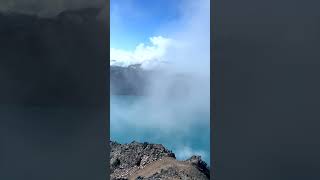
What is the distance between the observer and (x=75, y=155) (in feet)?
12.8

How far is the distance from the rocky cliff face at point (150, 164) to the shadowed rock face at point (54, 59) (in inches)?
243

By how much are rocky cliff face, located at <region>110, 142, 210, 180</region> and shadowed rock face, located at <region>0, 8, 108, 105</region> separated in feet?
20.3

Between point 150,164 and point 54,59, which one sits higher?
point 54,59

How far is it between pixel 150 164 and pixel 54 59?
769 cm

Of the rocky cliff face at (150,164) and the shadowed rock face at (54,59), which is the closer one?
the shadowed rock face at (54,59)

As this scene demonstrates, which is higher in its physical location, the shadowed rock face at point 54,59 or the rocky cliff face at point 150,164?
the shadowed rock face at point 54,59

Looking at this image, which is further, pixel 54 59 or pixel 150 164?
pixel 150 164

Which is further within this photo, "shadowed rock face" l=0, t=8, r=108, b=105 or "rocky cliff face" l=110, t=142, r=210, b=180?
"rocky cliff face" l=110, t=142, r=210, b=180

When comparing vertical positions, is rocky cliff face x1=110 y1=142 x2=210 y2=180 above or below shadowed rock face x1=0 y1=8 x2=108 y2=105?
below

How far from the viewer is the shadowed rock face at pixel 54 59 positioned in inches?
154

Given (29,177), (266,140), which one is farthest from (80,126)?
(266,140)

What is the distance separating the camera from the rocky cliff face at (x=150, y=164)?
996 centimetres

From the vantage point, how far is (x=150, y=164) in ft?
36.5

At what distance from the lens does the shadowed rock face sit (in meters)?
3.90
